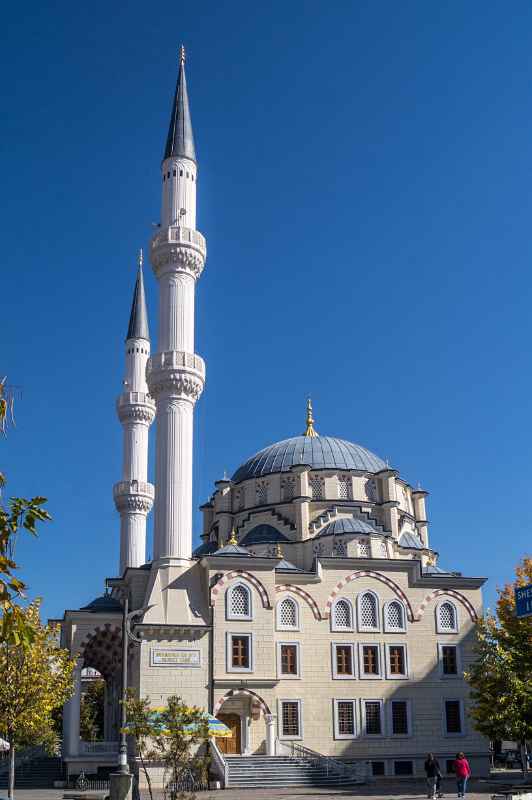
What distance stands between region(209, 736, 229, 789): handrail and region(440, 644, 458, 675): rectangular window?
389 inches

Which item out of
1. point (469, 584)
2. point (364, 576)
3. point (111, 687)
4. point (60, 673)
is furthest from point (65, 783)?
point (469, 584)

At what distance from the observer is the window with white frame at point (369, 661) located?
3332 centimetres

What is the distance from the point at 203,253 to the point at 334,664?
1657cm

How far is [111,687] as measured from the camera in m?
38.6

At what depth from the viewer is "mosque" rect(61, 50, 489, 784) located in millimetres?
31000

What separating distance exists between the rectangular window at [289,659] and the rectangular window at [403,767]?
4.96 m

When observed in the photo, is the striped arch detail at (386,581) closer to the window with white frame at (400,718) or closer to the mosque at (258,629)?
the mosque at (258,629)

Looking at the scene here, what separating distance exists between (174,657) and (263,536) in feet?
33.3

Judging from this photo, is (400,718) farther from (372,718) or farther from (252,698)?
(252,698)

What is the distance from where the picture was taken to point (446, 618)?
35.0m

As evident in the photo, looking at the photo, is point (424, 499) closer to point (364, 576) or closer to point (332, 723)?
point (364, 576)

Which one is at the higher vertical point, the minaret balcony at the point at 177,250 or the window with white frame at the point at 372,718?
the minaret balcony at the point at 177,250

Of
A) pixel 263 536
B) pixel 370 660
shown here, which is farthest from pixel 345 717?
pixel 263 536

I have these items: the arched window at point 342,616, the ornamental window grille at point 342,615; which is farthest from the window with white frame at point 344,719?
the ornamental window grille at point 342,615
